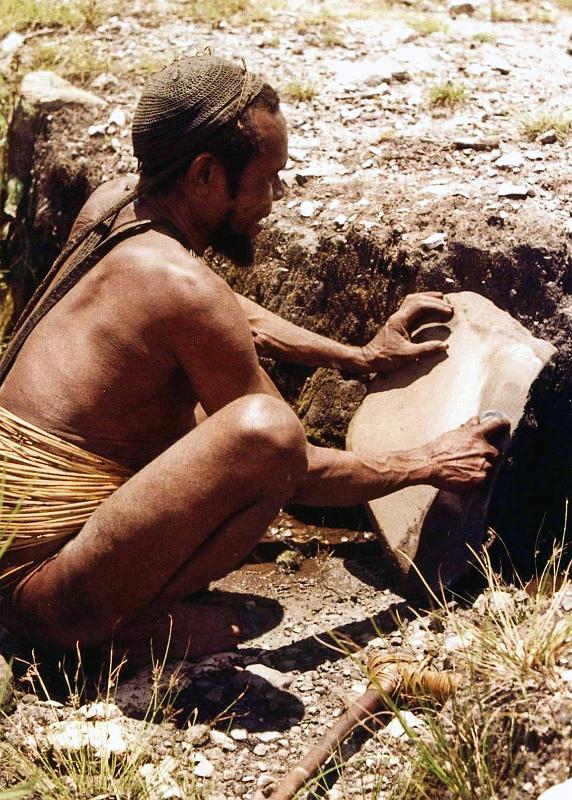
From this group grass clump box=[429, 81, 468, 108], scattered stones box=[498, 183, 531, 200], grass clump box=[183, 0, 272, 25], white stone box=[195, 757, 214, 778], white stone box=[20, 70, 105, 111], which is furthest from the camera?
grass clump box=[183, 0, 272, 25]

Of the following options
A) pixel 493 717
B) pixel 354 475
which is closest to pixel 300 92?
pixel 354 475

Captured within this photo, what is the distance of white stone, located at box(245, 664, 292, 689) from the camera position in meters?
2.97

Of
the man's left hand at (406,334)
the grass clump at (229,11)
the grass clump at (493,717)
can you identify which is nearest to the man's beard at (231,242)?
the man's left hand at (406,334)

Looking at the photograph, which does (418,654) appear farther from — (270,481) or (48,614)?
(48,614)

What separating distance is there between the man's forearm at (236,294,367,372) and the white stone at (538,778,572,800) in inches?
65.1

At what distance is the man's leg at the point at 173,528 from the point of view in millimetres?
2674

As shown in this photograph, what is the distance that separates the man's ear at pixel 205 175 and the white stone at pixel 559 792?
1.79 meters

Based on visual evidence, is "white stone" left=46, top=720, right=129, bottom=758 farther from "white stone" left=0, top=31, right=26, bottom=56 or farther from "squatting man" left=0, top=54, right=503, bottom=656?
"white stone" left=0, top=31, right=26, bottom=56

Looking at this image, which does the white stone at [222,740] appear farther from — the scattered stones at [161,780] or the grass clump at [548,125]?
the grass clump at [548,125]

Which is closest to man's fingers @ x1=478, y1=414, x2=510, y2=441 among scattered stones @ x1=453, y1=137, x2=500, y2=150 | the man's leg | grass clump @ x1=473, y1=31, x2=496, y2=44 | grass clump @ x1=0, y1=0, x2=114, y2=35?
the man's leg

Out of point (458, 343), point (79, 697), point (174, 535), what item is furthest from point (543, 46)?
point (79, 697)

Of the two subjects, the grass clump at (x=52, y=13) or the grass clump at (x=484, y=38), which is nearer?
the grass clump at (x=484, y=38)

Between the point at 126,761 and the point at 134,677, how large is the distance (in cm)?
42

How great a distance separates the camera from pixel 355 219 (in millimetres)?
3889
